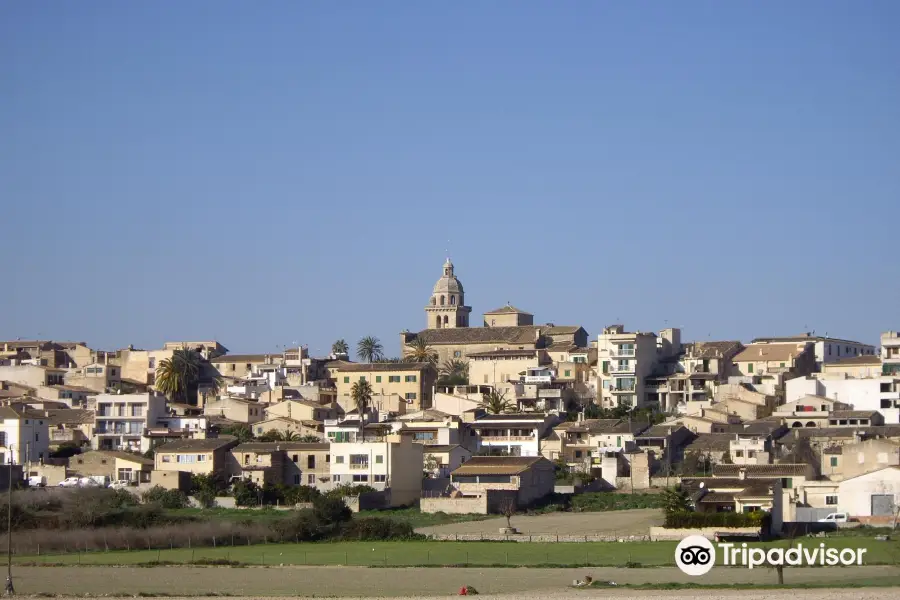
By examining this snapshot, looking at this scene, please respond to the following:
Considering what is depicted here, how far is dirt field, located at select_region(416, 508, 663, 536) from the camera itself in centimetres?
6372

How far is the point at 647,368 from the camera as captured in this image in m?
102

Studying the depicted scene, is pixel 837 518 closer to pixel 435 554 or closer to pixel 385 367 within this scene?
pixel 435 554

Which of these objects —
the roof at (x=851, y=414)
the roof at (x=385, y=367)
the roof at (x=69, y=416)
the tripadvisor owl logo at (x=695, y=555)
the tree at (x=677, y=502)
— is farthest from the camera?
the roof at (x=385, y=367)

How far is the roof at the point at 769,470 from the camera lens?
67500 mm

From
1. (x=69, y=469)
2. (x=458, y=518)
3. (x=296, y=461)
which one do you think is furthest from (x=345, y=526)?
(x=69, y=469)

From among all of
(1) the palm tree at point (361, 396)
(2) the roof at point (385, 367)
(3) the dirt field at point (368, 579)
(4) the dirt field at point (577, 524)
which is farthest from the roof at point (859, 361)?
(3) the dirt field at point (368, 579)

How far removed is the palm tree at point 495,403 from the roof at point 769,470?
26.0 metres

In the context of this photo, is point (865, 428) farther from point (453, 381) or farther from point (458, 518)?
point (453, 381)

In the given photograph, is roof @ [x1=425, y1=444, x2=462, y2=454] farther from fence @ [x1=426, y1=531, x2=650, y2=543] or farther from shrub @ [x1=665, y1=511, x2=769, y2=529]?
shrub @ [x1=665, y1=511, x2=769, y2=529]

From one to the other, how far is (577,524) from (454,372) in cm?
4594

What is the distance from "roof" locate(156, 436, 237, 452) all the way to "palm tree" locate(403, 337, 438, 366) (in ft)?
101

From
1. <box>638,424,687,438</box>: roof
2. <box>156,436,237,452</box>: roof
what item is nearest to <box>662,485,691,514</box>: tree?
<box>638,424,687,438</box>: roof

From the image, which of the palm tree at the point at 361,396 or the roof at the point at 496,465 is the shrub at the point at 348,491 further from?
the palm tree at the point at 361,396

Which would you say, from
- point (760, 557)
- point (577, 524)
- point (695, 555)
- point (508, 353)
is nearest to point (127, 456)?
point (577, 524)
